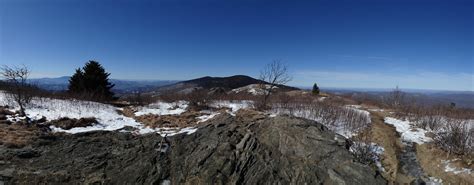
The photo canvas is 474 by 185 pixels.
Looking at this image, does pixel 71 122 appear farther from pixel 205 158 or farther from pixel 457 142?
pixel 457 142

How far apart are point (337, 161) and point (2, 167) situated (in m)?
12.9

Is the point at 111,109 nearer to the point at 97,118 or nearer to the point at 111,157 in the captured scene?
the point at 97,118

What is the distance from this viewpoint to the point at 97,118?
19.1 m

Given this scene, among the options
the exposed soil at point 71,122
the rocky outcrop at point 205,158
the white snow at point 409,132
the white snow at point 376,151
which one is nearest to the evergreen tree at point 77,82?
the exposed soil at point 71,122

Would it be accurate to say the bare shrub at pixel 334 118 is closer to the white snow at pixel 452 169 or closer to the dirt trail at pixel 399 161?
the dirt trail at pixel 399 161

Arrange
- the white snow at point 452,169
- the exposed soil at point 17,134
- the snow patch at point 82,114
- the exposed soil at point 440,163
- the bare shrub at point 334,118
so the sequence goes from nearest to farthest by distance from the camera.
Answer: the exposed soil at point 440,163 → the white snow at point 452,169 → the exposed soil at point 17,134 → the snow patch at point 82,114 → the bare shrub at point 334,118

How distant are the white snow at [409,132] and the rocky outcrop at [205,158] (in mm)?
6163

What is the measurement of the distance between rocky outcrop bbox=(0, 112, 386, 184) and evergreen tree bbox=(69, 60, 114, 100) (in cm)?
1533

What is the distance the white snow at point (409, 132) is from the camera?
1653 cm

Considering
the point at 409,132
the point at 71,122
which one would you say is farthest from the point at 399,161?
the point at 71,122

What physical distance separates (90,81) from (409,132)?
27818mm

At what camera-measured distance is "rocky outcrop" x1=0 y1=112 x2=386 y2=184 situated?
1105 cm

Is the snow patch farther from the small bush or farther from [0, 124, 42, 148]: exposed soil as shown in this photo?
the small bush

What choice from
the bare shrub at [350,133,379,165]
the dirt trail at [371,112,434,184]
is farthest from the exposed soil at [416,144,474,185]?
the bare shrub at [350,133,379,165]
